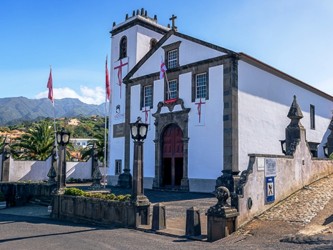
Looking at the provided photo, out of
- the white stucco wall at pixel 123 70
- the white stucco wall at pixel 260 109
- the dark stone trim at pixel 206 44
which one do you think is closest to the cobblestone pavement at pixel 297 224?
the white stucco wall at pixel 260 109

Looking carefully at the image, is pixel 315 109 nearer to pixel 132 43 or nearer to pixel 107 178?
pixel 132 43

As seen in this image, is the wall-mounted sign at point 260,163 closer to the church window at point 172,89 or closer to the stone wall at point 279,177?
the stone wall at point 279,177

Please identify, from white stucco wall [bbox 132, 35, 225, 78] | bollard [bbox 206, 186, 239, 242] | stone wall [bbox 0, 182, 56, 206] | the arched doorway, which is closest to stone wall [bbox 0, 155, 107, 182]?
stone wall [bbox 0, 182, 56, 206]

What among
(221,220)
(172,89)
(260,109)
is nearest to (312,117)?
(260,109)

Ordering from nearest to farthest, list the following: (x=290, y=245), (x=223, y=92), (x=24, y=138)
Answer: (x=290, y=245)
(x=223, y=92)
(x=24, y=138)

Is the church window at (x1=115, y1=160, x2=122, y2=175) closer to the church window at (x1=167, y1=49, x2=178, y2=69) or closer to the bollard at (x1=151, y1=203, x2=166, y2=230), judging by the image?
the church window at (x1=167, y1=49, x2=178, y2=69)

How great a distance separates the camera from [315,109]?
1077 inches

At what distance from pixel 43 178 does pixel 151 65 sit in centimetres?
1363

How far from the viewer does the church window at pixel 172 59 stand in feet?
77.0

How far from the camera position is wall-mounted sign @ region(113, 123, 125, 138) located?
88.6 feet

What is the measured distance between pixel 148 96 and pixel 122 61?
16.3 ft

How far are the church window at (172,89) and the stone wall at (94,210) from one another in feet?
38.4

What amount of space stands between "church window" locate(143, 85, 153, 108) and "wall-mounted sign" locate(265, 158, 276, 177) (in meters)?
13.9

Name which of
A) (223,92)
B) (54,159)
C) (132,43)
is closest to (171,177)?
(223,92)
